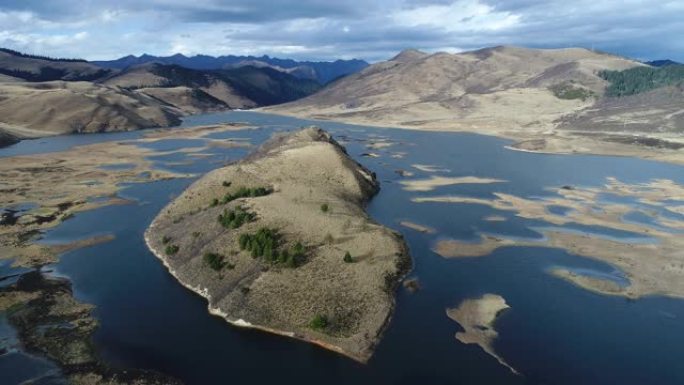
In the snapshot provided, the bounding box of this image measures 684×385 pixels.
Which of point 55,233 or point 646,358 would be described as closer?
point 646,358

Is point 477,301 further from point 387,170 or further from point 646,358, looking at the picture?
point 387,170

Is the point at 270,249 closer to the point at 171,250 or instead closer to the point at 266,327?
the point at 266,327

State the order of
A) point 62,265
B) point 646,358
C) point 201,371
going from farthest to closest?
Result: point 62,265 < point 646,358 < point 201,371

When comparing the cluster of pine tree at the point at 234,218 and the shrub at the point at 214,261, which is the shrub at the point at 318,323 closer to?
the shrub at the point at 214,261

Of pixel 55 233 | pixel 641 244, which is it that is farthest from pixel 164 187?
pixel 641 244

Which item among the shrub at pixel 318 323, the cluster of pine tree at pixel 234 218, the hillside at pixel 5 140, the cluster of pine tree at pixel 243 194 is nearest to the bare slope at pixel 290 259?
the shrub at pixel 318 323

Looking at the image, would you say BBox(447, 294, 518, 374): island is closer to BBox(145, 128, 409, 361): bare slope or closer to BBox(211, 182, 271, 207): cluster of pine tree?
BBox(145, 128, 409, 361): bare slope
